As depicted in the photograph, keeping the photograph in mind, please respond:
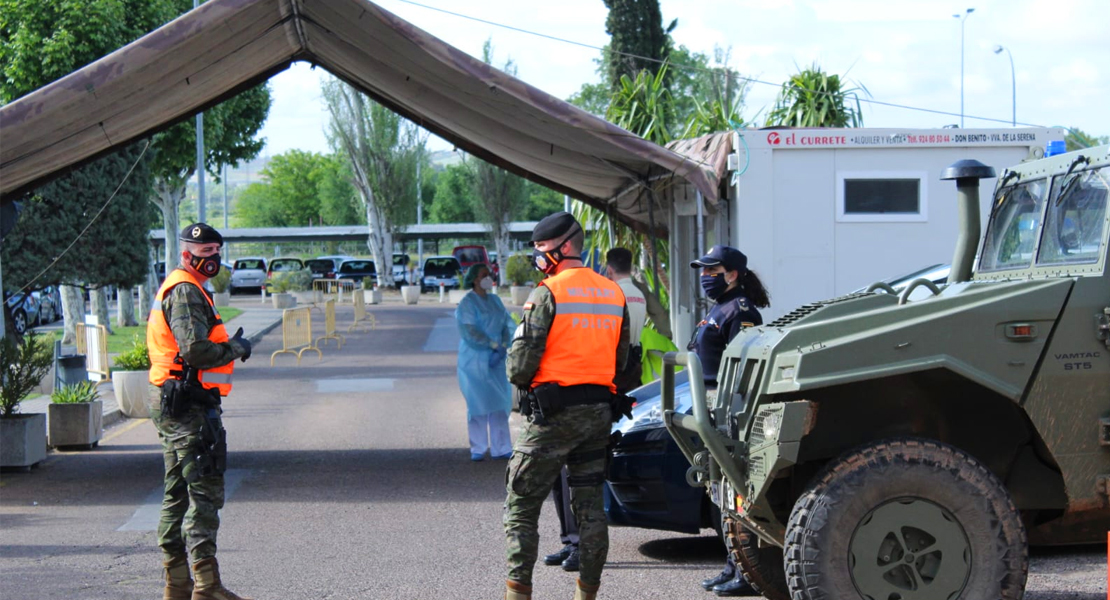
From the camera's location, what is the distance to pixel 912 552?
4.70 meters

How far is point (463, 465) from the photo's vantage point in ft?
34.3

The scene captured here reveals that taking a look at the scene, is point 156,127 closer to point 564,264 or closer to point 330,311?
point 564,264

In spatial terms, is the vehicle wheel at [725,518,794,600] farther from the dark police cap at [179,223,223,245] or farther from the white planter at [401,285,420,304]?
the white planter at [401,285,420,304]

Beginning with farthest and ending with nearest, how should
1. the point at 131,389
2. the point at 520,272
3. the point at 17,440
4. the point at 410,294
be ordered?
the point at 410,294 < the point at 520,272 < the point at 131,389 < the point at 17,440

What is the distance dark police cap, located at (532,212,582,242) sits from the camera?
5793 mm

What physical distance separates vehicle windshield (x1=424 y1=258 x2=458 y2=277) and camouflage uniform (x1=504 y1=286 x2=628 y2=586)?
42.9 m

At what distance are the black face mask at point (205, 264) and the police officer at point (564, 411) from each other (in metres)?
1.78

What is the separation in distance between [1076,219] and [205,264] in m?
4.37

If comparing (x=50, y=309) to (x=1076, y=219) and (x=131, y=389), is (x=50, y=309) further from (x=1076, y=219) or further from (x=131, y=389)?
(x=1076, y=219)

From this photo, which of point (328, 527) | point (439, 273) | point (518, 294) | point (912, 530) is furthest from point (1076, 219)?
point (439, 273)

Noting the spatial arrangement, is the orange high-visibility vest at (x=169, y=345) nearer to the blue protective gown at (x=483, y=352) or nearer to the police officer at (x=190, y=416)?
the police officer at (x=190, y=416)

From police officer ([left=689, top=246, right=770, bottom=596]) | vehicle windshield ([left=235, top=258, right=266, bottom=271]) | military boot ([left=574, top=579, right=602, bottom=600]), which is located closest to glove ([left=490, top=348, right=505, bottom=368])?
police officer ([left=689, top=246, right=770, bottom=596])

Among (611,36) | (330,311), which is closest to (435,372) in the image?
(330,311)

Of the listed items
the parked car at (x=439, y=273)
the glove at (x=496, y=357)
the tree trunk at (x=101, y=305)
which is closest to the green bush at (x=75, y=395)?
the glove at (x=496, y=357)
